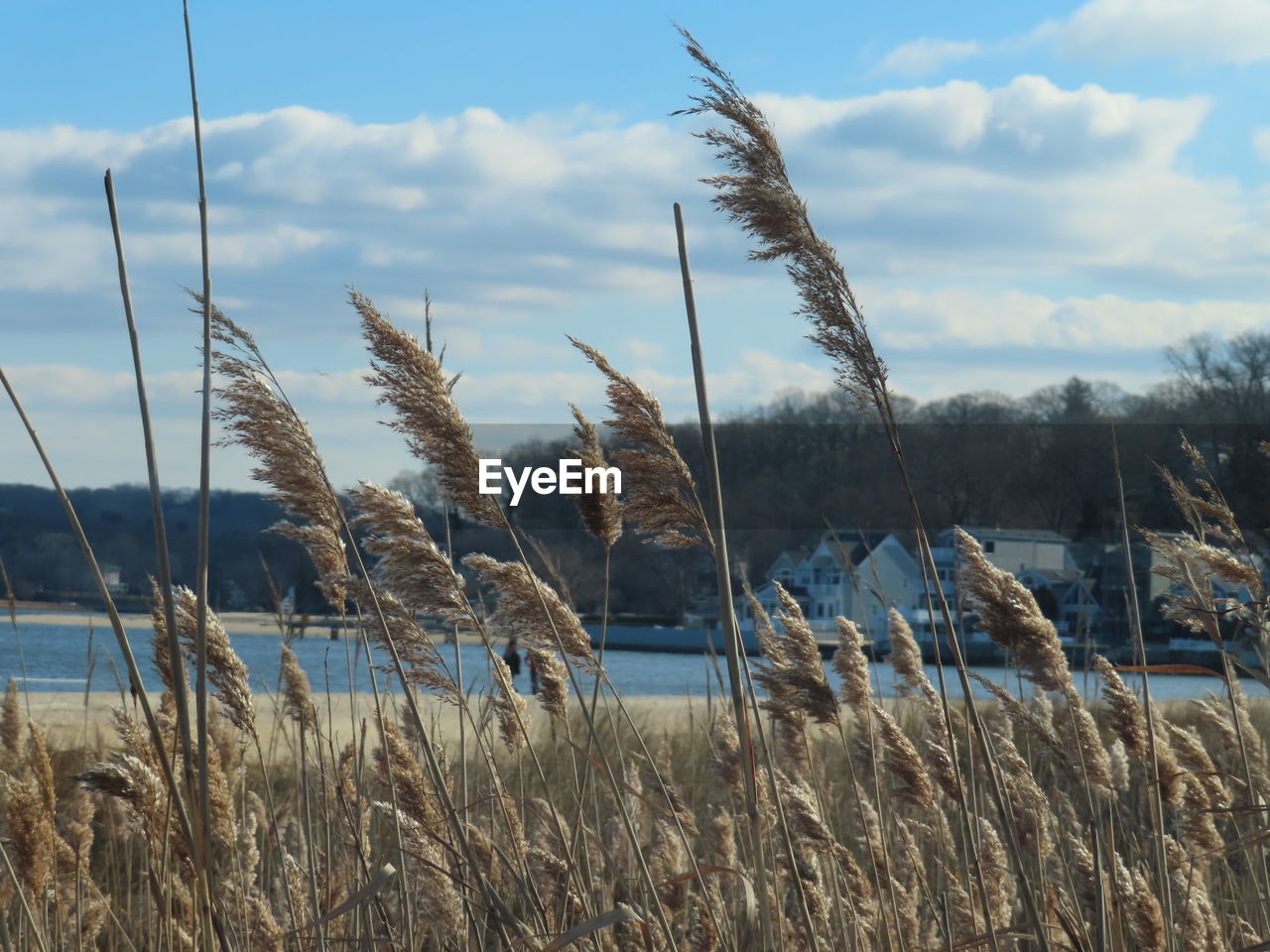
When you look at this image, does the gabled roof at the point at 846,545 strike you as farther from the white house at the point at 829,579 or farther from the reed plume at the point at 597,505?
the reed plume at the point at 597,505

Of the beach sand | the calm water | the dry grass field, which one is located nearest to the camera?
the dry grass field

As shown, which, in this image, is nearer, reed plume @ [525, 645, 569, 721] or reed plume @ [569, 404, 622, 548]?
reed plume @ [569, 404, 622, 548]

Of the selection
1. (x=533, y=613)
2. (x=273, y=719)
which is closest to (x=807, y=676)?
(x=533, y=613)

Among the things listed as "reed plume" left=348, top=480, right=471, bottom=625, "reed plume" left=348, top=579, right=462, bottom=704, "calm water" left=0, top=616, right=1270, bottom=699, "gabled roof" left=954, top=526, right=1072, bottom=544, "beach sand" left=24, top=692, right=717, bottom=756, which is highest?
"gabled roof" left=954, top=526, right=1072, bottom=544

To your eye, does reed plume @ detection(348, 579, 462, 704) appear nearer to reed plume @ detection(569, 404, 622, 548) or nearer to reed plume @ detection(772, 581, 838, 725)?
reed plume @ detection(569, 404, 622, 548)

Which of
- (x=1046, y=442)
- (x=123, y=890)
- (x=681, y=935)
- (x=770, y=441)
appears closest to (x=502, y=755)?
(x=123, y=890)

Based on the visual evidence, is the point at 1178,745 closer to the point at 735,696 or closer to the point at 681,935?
the point at 681,935

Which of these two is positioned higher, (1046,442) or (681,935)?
(1046,442)

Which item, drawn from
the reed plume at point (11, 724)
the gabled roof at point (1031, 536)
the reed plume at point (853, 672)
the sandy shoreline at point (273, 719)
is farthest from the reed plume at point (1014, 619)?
the gabled roof at point (1031, 536)

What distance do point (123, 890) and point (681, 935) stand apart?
109 inches

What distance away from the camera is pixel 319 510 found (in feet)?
7.04

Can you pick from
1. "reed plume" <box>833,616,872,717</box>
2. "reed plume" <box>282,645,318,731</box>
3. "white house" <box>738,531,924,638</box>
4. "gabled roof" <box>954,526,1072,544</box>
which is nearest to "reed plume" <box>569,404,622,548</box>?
"reed plume" <box>833,616,872,717</box>
